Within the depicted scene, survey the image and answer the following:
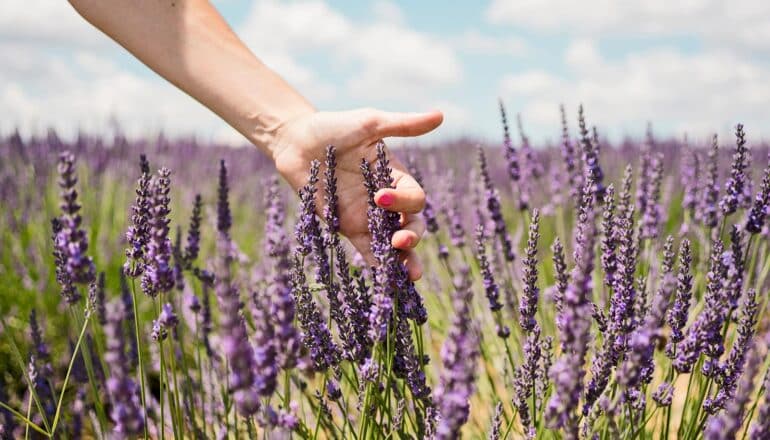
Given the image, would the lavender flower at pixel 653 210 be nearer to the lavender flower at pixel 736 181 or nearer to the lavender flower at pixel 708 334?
the lavender flower at pixel 736 181

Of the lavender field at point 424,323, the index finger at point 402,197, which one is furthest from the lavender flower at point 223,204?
the index finger at point 402,197

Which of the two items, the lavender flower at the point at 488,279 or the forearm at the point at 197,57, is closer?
the lavender flower at the point at 488,279

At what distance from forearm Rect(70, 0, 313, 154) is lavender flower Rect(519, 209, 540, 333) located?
3.43ft

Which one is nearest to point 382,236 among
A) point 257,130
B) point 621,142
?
point 257,130

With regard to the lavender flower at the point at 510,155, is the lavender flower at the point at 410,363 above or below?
below

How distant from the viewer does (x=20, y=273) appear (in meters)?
4.50

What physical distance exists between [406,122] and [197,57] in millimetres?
770

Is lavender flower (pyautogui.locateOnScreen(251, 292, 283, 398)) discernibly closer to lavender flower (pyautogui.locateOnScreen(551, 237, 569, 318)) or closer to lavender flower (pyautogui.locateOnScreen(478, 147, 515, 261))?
lavender flower (pyautogui.locateOnScreen(551, 237, 569, 318))

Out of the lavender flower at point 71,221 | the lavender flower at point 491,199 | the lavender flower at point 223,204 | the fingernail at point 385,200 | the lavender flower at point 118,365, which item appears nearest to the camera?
the lavender flower at point 118,365

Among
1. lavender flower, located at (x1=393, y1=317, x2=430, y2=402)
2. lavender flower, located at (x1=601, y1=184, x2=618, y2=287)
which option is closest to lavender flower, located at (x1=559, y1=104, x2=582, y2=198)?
lavender flower, located at (x1=601, y1=184, x2=618, y2=287)

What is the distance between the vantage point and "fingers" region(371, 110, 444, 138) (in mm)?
2006

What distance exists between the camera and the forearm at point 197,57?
7.50ft

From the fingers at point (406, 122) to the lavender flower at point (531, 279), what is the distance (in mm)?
554

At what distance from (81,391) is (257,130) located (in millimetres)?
1123
